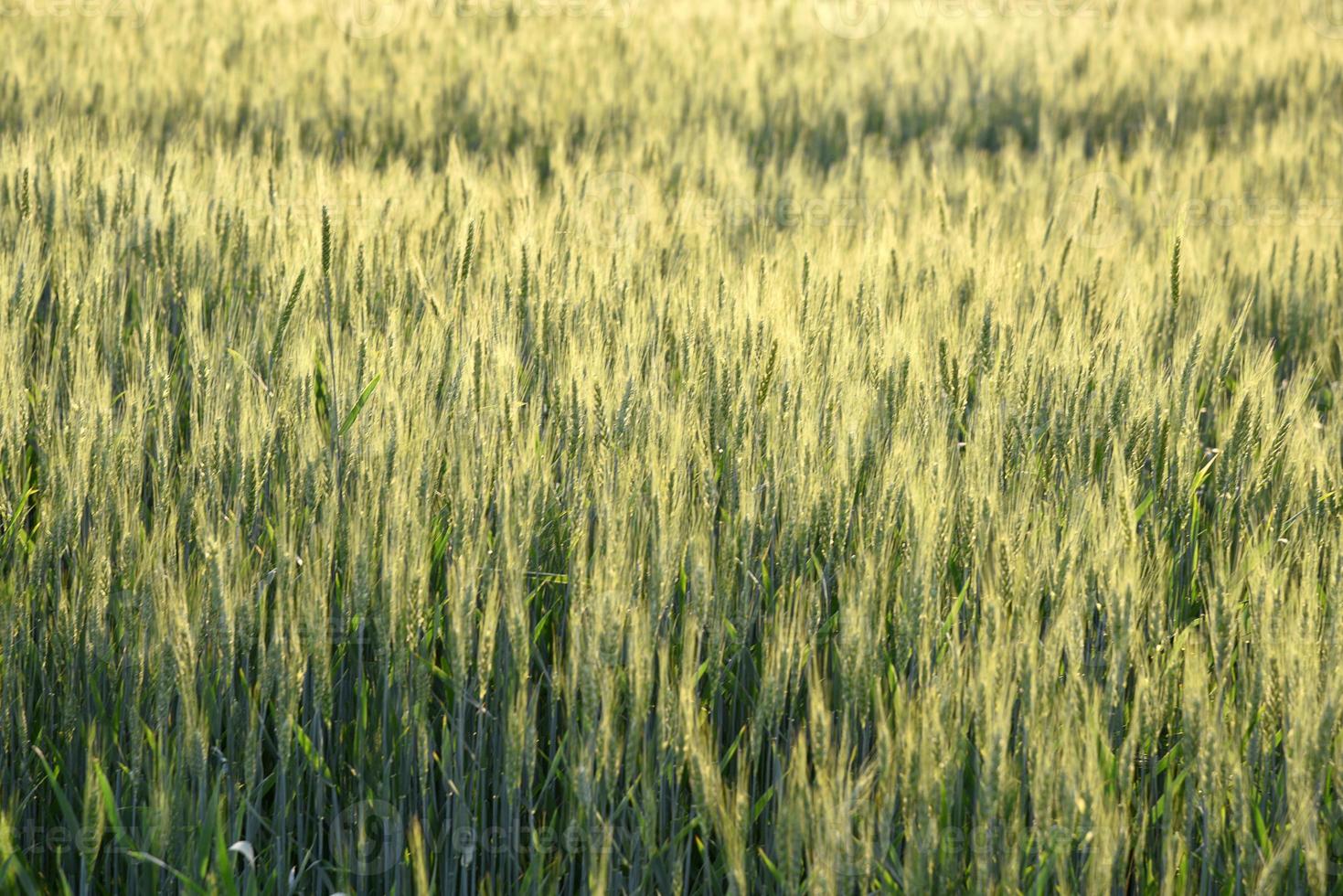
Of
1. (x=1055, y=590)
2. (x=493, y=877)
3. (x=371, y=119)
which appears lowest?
(x=493, y=877)

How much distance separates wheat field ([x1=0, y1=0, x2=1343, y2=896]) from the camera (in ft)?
3.59

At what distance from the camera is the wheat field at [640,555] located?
1.10m

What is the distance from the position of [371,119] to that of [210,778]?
433 cm

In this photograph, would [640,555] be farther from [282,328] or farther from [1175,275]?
[1175,275]

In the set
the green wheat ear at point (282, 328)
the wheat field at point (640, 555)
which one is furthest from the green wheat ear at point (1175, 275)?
the green wheat ear at point (282, 328)

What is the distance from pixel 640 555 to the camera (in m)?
1.31

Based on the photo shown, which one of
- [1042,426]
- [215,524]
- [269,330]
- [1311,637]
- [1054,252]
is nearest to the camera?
[1311,637]

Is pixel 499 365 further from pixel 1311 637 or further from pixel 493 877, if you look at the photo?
pixel 1311 637

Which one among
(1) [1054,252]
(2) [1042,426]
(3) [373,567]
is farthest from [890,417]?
(1) [1054,252]

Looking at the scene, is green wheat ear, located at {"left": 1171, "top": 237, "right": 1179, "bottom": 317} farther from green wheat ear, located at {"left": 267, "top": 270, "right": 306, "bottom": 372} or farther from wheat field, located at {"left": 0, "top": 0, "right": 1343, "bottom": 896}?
green wheat ear, located at {"left": 267, "top": 270, "right": 306, "bottom": 372}

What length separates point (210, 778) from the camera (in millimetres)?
1312

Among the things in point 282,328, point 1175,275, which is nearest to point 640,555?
point 282,328

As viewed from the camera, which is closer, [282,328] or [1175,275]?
[282,328]

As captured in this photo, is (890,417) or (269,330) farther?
(269,330)
